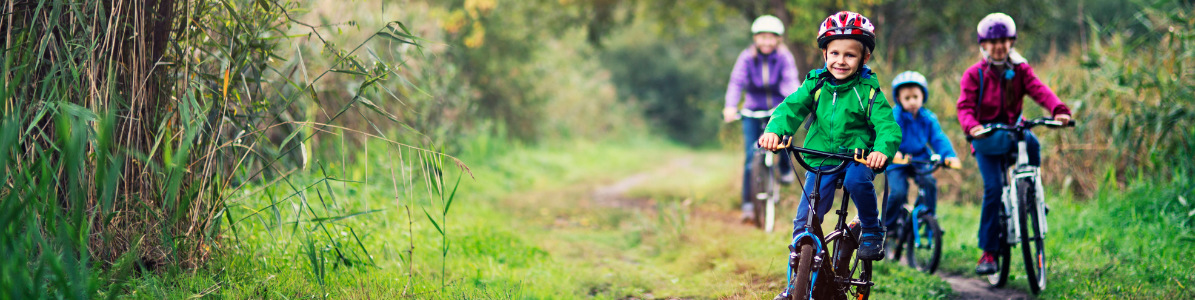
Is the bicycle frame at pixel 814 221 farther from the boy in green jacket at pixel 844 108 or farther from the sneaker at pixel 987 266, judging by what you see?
the sneaker at pixel 987 266

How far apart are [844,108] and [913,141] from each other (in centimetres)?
212

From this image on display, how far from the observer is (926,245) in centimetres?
583

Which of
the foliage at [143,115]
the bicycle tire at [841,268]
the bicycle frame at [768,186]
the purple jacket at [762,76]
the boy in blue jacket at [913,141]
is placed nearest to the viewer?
the foliage at [143,115]

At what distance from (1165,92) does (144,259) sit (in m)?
7.31

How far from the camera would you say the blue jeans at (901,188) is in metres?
5.70

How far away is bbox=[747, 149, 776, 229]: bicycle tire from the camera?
24.4 ft

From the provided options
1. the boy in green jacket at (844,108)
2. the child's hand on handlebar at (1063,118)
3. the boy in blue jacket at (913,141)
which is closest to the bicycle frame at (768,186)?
the boy in blue jacket at (913,141)

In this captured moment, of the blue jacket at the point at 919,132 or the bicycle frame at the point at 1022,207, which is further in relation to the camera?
the blue jacket at the point at 919,132

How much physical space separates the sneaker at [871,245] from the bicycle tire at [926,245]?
5.98 ft

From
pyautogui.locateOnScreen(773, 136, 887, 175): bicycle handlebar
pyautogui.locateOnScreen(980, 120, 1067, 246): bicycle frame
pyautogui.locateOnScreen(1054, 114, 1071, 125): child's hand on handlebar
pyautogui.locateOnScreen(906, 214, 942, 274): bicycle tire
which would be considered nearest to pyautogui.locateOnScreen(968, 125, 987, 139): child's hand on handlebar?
pyautogui.locateOnScreen(980, 120, 1067, 246): bicycle frame

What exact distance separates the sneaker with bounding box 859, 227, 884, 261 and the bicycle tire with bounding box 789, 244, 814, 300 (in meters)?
0.36

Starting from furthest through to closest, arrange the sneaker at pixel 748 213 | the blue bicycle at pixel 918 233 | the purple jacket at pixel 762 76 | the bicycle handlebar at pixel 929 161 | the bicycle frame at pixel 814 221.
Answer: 1. the sneaker at pixel 748 213
2. the purple jacket at pixel 762 76
3. the blue bicycle at pixel 918 233
4. the bicycle handlebar at pixel 929 161
5. the bicycle frame at pixel 814 221

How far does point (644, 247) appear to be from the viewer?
263 inches

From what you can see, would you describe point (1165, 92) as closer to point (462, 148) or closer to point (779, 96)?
point (779, 96)
